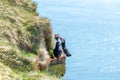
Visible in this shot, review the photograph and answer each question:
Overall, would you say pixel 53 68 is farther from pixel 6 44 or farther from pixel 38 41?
pixel 6 44

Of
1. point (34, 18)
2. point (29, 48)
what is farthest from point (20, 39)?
point (34, 18)

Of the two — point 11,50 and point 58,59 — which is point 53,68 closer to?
point 58,59

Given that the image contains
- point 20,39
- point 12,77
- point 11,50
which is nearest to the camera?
point 12,77

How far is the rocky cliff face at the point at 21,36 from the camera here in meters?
35.3

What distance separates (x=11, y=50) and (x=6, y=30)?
97.3 inches

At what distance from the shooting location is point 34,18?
136ft

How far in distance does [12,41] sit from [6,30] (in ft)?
2.95

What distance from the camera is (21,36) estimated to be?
38.3 m

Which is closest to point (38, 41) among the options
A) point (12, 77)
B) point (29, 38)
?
point (29, 38)

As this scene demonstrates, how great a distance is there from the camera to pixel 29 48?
38438mm

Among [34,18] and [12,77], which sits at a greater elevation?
[34,18]

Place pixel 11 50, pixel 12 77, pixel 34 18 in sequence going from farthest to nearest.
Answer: pixel 34 18
pixel 11 50
pixel 12 77

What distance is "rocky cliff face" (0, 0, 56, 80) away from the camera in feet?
116

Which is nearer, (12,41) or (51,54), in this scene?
(12,41)
